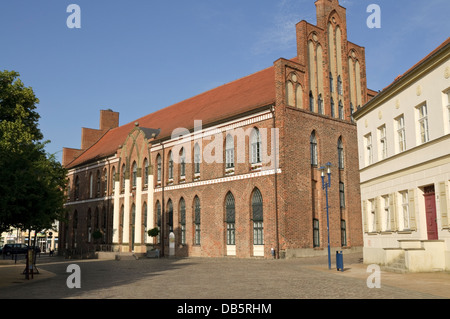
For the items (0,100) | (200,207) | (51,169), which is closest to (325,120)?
(200,207)

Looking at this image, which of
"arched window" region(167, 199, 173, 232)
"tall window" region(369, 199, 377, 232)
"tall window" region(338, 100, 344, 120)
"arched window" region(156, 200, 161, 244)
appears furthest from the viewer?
"arched window" region(156, 200, 161, 244)

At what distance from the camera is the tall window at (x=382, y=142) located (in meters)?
22.9

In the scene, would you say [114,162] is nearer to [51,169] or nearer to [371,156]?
[51,169]

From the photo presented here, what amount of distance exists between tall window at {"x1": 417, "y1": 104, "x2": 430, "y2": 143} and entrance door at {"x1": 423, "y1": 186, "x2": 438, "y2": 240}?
6.81 feet

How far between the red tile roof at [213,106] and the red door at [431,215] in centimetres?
1423

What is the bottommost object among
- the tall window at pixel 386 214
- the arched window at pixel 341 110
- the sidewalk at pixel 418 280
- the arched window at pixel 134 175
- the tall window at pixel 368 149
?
the sidewalk at pixel 418 280

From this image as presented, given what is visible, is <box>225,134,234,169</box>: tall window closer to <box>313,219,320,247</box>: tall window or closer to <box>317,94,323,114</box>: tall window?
<box>317,94,323,114</box>: tall window

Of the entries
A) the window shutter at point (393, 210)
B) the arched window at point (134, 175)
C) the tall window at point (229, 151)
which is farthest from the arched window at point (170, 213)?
the window shutter at point (393, 210)

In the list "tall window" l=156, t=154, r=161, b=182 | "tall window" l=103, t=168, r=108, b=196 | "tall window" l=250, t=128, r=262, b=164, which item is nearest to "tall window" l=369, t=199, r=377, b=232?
"tall window" l=250, t=128, r=262, b=164

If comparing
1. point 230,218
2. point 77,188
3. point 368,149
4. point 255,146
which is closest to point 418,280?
point 368,149

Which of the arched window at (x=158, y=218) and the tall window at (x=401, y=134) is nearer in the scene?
the tall window at (x=401, y=134)

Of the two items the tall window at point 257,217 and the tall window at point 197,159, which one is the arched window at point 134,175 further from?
the tall window at point 257,217

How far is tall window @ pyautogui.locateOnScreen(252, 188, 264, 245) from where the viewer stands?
3083 centimetres

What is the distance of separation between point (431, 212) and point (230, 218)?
55.0 feet
